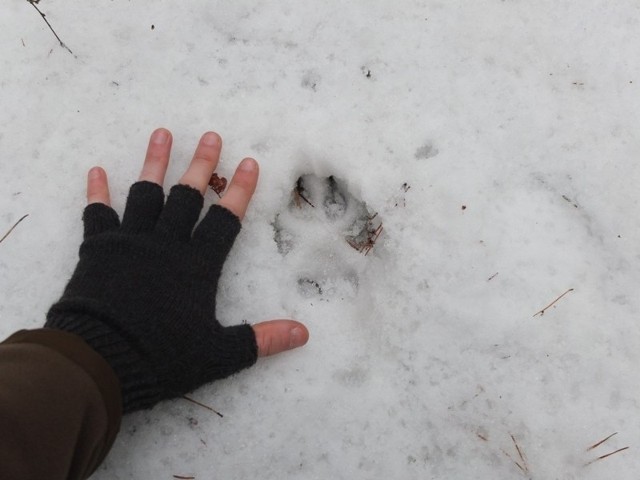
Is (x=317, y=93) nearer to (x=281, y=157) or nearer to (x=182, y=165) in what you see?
(x=281, y=157)

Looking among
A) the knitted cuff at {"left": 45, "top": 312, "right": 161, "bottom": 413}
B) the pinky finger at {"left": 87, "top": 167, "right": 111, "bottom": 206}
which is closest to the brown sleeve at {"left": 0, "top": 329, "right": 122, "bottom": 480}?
the knitted cuff at {"left": 45, "top": 312, "right": 161, "bottom": 413}

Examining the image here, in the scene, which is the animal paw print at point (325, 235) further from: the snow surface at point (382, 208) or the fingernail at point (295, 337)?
the fingernail at point (295, 337)

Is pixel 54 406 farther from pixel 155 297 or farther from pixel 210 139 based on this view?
pixel 210 139

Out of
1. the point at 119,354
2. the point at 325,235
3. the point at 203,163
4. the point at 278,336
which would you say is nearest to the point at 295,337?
the point at 278,336

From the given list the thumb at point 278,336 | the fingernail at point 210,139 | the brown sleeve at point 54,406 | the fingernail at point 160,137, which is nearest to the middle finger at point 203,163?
the fingernail at point 210,139

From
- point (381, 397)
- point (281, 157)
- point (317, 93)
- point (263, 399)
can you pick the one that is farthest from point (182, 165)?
point (381, 397)
